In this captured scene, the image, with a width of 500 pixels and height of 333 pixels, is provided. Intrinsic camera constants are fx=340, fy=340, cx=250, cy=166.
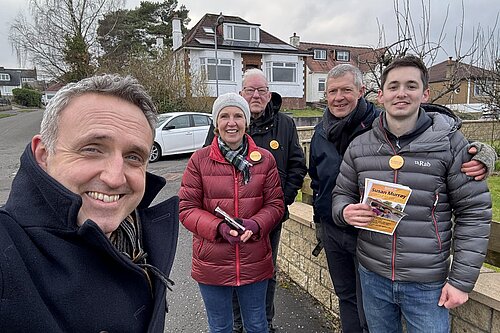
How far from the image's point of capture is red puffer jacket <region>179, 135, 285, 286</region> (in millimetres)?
2381

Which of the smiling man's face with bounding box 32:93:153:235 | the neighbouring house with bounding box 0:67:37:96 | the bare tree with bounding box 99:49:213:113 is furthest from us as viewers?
the neighbouring house with bounding box 0:67:37:96

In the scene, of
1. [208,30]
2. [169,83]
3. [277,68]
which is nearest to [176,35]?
[208,30]

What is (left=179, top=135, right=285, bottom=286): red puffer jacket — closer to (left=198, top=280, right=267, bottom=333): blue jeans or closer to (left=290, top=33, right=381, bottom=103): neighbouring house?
(left=198, top=280, right=267, bottom=333): blue jeans

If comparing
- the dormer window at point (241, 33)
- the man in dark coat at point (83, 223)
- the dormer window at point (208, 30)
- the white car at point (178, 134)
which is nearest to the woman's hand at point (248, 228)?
the man in dark coat at point (83, 223)

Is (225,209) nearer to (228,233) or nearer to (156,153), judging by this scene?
(228,233)

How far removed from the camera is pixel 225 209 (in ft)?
7.89

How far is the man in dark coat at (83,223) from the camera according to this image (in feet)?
3.07

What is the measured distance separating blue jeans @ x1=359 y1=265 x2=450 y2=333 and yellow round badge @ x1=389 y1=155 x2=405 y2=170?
65 cm

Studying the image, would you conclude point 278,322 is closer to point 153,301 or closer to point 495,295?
point 495,295

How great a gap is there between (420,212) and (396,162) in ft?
0.96

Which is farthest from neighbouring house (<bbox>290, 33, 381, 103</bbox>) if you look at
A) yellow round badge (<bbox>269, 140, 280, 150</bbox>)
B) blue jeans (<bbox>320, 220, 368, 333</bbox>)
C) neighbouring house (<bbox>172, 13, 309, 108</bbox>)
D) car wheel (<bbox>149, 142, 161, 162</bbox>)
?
blue jeans (<bbox>320, 220, 368, 333</bbox>)

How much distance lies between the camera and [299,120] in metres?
20.2

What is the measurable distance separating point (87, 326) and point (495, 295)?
208 centimetres

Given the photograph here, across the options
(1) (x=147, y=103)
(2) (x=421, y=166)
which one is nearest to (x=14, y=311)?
(1) (x=147, y=103)
